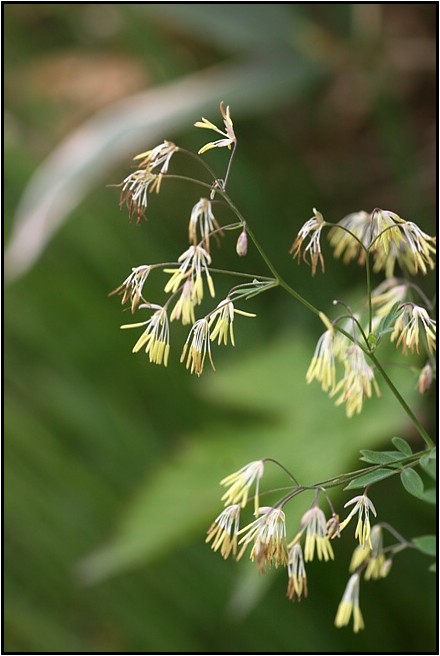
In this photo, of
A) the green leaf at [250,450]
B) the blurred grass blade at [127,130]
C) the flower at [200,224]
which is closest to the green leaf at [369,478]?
the flower at [200,224]

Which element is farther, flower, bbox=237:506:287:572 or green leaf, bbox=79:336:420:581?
green leaf, bbox=79:336:420:581

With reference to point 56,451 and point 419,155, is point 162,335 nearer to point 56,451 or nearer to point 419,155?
point 56,451

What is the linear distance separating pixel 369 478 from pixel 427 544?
0.39 feet

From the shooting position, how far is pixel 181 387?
1.30 meters

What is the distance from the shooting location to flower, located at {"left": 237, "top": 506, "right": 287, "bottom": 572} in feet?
1.11

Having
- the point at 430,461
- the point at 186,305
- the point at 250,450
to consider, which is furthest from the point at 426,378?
the point at 250,450

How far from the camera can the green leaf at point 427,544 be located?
0.44 m

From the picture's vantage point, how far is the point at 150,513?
0.98m

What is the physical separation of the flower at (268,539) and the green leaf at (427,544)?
0.11m

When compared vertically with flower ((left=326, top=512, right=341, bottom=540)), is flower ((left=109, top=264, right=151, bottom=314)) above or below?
above

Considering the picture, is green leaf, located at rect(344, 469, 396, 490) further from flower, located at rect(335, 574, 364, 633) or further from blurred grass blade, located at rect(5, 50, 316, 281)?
blurred grass blade, located at rect(5, 50, 316, 281)

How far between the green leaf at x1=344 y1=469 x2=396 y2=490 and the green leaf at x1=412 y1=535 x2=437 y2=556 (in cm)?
9

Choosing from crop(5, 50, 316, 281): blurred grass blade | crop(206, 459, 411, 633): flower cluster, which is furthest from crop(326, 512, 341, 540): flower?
crop(5, 50, 316, 281): blurred grass blade

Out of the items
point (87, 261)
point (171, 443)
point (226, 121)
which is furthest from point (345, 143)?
point (226, 121)
